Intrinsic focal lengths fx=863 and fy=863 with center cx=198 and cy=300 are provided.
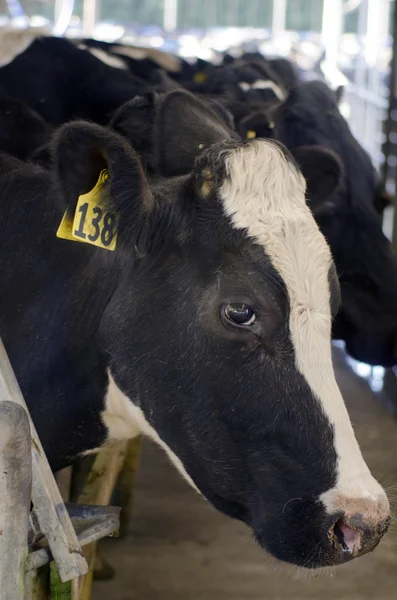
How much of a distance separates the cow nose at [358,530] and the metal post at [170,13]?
587 inches

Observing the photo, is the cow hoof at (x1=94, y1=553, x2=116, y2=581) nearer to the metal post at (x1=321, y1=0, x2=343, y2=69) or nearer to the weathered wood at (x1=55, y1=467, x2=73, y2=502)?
the weathered wood at (x1=55, y1=467, x2=73, y2=502)

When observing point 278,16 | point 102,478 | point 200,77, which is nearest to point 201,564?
point 102,478

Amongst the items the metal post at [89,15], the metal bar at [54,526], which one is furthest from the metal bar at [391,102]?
the metal post at [89,15]

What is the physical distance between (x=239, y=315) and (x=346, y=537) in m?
0.44

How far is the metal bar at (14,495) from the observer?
1.28 metres

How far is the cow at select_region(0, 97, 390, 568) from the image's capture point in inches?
62.2

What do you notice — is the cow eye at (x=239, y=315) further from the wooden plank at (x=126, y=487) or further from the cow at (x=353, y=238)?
the cow at (x=353, y=238)

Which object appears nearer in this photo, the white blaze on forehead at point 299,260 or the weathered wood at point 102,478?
the white blaze on forehead at point 299,260

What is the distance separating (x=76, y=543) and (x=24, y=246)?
0.77 meters

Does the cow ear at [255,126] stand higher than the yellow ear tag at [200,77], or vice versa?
the cow ear at [255,126]

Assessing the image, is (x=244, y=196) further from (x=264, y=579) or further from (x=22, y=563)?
(x=264, y=579)

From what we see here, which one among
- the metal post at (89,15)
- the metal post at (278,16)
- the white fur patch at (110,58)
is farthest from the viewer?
the metal post at (278,16)

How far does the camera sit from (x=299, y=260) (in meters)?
1.64

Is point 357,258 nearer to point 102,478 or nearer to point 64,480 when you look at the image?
point 64,480
